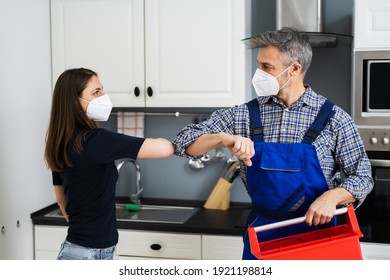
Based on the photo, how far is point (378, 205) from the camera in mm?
2564

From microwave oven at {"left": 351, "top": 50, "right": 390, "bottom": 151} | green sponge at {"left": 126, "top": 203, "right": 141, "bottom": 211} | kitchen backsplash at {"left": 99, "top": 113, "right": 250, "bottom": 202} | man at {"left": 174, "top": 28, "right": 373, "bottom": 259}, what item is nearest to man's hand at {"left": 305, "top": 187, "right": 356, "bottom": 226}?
man at {"left": 174, "top": 28, "right": 373, "bottom": 259}

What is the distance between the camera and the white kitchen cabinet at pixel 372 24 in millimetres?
2350

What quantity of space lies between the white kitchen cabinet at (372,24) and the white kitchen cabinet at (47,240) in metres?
1.73

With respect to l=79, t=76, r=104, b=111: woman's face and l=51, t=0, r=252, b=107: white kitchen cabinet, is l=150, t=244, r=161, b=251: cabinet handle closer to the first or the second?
l=51, t=0, r=252, b=107: white kitchen cabinet

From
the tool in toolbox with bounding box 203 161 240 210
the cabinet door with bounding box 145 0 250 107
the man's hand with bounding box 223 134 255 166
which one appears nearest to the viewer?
the man's hand with bounding box 223 134 255 166

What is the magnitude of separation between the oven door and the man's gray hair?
0.89 meters

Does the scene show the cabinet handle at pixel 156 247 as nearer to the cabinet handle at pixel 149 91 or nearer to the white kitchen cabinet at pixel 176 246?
the white kitchen cabinet at pixel 176 246

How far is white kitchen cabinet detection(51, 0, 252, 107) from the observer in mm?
2623

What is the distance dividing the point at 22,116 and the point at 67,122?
3.11ft

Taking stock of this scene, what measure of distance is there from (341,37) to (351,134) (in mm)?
997

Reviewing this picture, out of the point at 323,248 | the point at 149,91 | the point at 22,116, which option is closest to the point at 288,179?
the point at 323,248
